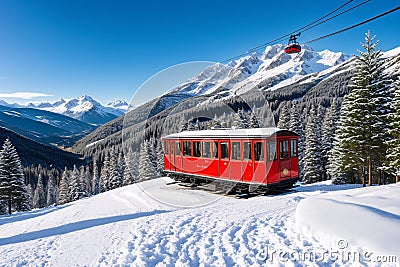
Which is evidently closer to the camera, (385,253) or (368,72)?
(385,253)

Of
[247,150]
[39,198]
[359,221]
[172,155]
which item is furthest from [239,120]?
[39,198]

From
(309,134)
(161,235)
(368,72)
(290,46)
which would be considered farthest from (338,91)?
(161,235)

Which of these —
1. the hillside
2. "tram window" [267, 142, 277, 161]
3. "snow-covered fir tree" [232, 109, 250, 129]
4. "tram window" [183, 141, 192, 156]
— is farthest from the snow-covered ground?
the hillside

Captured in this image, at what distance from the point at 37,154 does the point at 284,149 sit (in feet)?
380

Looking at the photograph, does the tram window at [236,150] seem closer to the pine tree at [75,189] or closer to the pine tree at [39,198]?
the pine tree at [75,189]

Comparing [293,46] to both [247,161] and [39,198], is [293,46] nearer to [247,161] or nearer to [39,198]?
[247,161]

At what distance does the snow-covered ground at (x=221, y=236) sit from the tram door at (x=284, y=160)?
8.89ft

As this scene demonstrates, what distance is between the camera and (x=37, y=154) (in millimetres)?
101875

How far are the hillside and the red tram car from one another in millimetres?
104510

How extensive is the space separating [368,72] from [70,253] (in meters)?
17.5

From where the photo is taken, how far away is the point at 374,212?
4.72 meters

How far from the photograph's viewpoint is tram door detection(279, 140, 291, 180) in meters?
10.4

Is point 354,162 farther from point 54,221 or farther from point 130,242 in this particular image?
point 54,221

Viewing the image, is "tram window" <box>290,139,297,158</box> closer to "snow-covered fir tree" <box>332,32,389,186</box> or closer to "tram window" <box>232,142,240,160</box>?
"tram window" <box>232,142,240,160</box>
